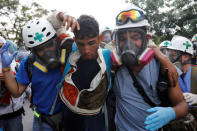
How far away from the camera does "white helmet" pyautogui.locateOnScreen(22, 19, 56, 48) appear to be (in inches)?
79.2

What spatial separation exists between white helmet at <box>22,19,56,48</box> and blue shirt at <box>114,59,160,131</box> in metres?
1.14

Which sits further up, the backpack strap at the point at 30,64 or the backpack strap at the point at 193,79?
the backpack strap at the point at 30,64

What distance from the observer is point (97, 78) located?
1.76 m

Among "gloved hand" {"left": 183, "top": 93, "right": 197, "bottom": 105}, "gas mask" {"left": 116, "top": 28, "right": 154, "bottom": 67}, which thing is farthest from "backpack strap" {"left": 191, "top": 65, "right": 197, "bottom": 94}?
"gas mask" {"left": 116, "top": 28, "right": 154, "bottom": 67}

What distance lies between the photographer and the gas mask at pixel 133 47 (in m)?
1.56

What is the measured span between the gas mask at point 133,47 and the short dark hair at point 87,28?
1.05ft

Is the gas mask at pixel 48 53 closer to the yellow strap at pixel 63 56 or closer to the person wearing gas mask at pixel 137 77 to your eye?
the yellow strap at pixel 63 56

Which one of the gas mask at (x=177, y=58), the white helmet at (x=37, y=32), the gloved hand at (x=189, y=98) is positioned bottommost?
the gloved hand at (x=189, y=98)

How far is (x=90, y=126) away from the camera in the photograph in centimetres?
184

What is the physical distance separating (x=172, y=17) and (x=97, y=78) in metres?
16.2

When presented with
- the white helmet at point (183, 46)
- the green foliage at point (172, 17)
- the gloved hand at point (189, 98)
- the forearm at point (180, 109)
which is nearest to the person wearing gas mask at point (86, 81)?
the forearm at point (180, 109)

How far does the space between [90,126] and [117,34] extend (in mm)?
1129

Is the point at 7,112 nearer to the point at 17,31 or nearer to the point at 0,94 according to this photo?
the point at 0,94

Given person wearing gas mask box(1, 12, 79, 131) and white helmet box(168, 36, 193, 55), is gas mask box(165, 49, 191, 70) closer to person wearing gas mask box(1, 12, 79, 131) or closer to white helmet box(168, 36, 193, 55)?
white helmet box(168, 36, 193, 55)
